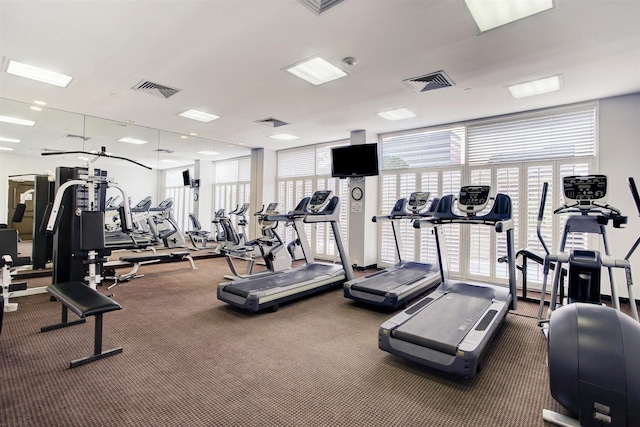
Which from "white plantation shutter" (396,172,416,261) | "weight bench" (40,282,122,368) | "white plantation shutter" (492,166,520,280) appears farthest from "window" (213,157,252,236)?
"white plantation shutter" (492,166,520,280)

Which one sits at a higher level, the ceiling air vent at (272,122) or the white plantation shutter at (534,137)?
A: the ceiling air vent at (272,122)

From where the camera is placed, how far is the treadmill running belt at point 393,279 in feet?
14.2

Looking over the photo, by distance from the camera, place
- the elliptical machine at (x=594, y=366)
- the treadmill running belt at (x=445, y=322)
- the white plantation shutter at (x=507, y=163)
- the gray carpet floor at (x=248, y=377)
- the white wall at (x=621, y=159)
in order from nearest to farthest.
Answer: the elliptical machine at (x=594, y=366)
the gray carpet floor at (x=248, y=377)
the treadmill running belt at (x=445, y=322)
the white wall at (x=621, y=159)
the white plantation shutter at (x=507, y=163)

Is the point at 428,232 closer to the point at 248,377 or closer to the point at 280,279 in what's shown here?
the point at 280,279

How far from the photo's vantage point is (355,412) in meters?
2.09

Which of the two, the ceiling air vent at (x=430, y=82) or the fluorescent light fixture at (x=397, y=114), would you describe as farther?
the fluorescent light fixture at (x=397, y=114)

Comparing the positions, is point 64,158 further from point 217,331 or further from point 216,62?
point 217,331

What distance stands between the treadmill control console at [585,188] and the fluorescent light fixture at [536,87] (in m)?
1.41

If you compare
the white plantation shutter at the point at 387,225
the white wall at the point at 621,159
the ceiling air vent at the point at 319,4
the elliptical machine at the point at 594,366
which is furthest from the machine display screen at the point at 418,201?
the ceiling air vent at the point at 319,4

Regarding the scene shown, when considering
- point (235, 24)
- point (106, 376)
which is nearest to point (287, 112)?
point (235, 24)

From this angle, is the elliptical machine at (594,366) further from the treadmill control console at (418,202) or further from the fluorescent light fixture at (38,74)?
the fluorescent light fixture at (38,74)

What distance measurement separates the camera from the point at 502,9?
2.67 metres

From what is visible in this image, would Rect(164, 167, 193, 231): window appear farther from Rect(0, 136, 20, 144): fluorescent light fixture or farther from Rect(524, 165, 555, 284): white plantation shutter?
Rect(524, 165, 555, 284): white plantation shutter

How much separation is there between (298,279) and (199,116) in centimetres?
365
